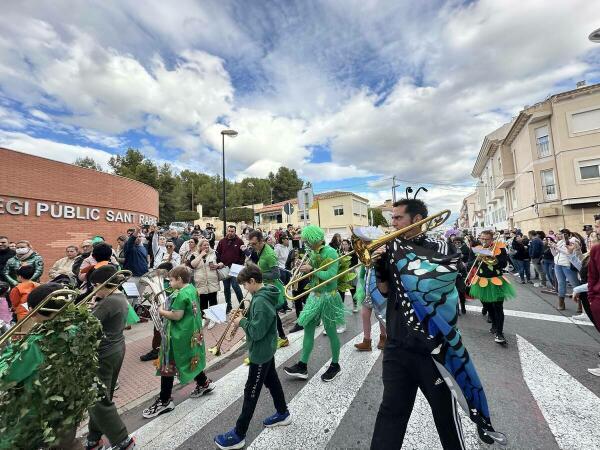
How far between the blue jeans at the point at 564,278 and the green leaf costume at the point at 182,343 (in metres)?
8.27

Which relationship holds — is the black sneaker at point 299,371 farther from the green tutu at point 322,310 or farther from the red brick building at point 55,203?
the red brick building at point 55,203

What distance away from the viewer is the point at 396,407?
1.87 m

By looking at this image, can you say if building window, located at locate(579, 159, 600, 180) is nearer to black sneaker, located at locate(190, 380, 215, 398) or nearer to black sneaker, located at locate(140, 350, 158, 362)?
black sneaker, located at locate(190, 380, 215, 398)

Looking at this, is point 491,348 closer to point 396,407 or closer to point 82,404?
point 396,407

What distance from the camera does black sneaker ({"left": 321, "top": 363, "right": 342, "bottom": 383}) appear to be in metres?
3.67

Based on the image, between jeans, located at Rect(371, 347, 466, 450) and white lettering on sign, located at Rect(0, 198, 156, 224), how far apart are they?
535 inches

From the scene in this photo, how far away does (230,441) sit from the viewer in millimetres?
2535

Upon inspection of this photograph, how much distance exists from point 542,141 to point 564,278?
19613 millimetres

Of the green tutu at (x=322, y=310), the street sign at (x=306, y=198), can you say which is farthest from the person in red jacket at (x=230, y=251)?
the green tutu at (x=322, y=310)

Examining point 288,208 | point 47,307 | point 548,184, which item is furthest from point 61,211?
point 548,184

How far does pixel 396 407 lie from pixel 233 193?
179 feet

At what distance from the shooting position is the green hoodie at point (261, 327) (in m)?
2.69

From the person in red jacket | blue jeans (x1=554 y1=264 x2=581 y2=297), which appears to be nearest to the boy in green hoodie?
the person in red jacket

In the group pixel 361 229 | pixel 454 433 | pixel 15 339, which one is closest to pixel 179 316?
pixel 15 339
